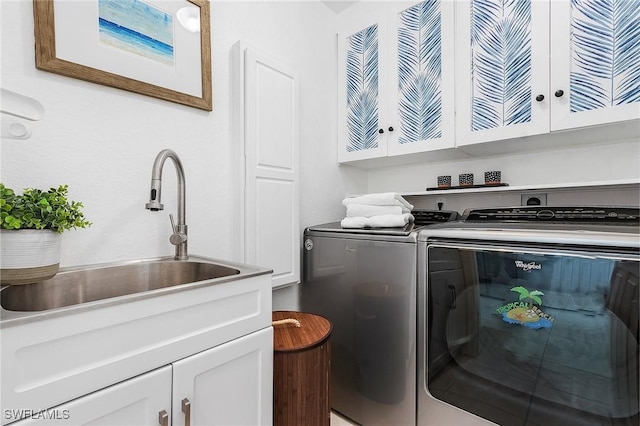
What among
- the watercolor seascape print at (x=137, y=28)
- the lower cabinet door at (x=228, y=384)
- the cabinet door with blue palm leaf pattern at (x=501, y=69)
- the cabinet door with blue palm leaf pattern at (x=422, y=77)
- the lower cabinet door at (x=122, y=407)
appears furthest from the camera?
the cabinet door with blue palm leaf pattern at (x=422, y=77)

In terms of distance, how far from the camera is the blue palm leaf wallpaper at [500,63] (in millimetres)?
1425

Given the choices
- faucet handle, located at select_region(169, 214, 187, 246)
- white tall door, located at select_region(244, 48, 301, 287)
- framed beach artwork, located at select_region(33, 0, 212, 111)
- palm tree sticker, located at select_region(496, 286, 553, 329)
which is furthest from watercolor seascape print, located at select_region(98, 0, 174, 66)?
palm tree sticker, located at select_region(496, 286, 553, 329)

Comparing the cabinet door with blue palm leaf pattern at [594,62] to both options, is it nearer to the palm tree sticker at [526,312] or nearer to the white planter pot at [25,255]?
the palm tree sticker at [526,312]

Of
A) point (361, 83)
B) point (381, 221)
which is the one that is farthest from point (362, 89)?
point (381, 221)

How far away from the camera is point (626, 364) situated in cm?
95

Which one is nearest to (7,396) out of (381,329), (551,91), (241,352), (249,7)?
(241,352)

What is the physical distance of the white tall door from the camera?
5.10ft

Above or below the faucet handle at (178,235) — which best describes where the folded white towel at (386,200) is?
above

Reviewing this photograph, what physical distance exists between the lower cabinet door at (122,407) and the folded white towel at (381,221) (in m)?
1.14

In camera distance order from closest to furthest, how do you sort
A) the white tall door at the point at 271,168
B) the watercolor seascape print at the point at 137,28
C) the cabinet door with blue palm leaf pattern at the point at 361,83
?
the watercolor seascape print at the point at 137,28, the white tall door at the point at 271,168, the cabinet door with blue palm leaf pattern at the point at 361,83

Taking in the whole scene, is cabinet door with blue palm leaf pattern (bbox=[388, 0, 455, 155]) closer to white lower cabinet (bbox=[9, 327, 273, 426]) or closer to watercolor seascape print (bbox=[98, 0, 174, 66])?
watercolor seascape print (bbox=[98, 0, 174, 66])

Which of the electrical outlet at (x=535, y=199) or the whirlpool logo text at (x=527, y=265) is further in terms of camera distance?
the electrical outlet at (x=535, y=199)

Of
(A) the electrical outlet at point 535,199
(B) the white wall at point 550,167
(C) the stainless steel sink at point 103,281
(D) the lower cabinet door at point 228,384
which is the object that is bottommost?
(D) the lower cabinet door at point 228,384

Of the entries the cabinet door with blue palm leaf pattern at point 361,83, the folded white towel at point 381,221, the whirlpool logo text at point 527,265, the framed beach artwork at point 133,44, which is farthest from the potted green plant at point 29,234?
the cabinet door with blue palm leaf pattern at point 361,83
